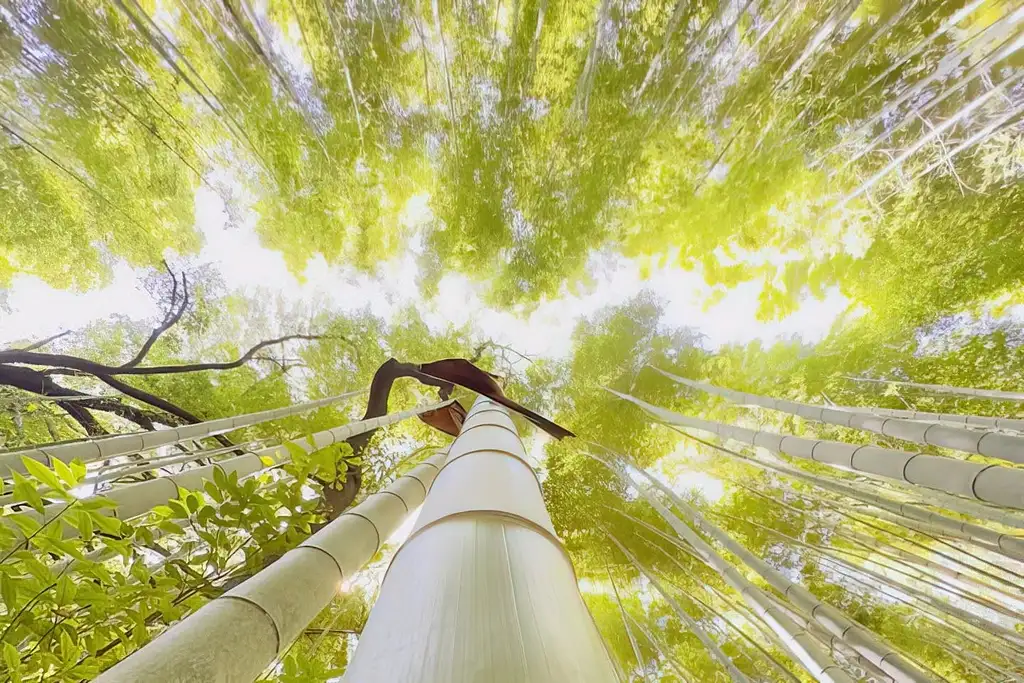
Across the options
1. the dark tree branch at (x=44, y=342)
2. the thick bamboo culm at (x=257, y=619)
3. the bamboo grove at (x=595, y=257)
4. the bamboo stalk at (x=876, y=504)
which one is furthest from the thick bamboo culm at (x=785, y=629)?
the dark tree branch at (x=44, y=342)

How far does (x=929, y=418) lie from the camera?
2211mm

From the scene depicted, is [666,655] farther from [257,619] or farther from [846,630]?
[257,619]

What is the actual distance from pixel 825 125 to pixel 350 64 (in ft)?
6.89

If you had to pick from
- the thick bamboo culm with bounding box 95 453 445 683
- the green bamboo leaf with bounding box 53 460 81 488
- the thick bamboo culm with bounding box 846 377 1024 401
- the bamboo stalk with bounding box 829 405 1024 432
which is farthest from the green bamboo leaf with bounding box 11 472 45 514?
the thick bamboo culm with bounding box 846 377 1024 401

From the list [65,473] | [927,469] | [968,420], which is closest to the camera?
[65,473]

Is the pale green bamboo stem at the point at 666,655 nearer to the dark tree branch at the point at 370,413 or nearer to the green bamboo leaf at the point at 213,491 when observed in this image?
the dark tree branch at the point at 370,413

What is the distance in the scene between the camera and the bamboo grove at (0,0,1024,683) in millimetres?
1760

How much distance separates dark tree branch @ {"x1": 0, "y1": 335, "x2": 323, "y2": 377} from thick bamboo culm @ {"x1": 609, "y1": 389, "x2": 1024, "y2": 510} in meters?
2.36

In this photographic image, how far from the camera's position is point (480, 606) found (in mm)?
467

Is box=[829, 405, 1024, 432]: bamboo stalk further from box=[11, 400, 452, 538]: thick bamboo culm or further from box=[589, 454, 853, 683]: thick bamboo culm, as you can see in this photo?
box=[11, 400, 452, 538]: thick bamboo culm

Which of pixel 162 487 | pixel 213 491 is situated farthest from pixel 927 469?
pixel 162 487

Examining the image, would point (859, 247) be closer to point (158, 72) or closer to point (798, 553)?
point (798, 553)

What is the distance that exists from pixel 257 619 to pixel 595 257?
2251 millimetres

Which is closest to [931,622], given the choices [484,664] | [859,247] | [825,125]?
[859,247]
